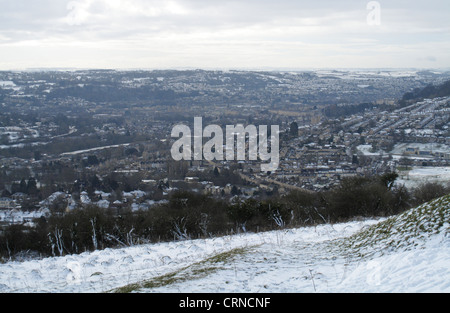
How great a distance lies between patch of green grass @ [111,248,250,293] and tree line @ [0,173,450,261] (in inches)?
140

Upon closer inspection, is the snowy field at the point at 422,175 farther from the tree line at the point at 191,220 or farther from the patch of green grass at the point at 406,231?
the patch of green grass at the point at 406,231

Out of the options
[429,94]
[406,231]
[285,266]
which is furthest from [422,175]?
[429,94]

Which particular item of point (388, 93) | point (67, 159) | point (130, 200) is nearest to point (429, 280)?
point (130, 200)

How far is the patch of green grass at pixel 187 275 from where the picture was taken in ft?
14.3

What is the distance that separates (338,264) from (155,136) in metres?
39.5

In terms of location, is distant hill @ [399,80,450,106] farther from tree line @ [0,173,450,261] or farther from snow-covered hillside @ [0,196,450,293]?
snow-covered hillside @ [0,196,450,293]

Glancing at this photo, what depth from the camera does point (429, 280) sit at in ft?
11.9

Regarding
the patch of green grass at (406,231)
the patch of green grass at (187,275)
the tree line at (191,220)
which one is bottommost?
the tree line at (191,220)

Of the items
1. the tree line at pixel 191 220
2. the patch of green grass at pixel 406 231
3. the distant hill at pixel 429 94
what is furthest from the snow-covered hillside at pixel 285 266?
the distant hill at pixel 429 94

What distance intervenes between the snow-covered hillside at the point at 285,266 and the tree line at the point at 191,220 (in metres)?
2.42

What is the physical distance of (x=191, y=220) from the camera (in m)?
10.2

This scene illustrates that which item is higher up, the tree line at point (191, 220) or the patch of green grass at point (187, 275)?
the patch of green grass at point (187, 275)

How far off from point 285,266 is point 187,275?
1.21 metres

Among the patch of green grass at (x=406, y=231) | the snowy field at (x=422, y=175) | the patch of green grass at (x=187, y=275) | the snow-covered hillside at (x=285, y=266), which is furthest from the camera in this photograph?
the snowy field at (x=422, y=175)
